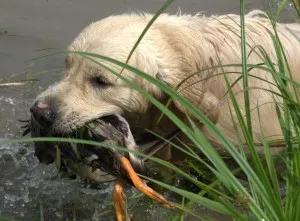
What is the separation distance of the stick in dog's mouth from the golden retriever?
12cm

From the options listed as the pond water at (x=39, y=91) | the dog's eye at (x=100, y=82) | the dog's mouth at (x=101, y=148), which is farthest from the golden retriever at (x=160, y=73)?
the pond water at (x=39, y=91)

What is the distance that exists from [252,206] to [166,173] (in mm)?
1628

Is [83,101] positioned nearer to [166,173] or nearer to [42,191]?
[166,173]

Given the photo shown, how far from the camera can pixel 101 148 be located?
10.9ft

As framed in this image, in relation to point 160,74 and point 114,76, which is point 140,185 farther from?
point 160,74

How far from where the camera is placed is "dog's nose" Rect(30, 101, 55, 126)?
3434mm

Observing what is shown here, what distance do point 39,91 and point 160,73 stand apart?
2.03 metres

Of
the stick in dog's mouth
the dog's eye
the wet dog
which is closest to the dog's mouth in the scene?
the stick in dog's mouth

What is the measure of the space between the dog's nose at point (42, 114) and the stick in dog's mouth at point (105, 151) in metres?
0.04

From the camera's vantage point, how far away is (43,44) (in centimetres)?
609

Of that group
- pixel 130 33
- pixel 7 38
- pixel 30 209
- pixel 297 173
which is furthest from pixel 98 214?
pixel 7 38

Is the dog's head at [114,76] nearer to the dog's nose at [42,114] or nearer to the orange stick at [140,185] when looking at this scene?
the dog's nose at [42,114]

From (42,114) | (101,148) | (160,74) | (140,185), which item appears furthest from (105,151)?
(160,74)

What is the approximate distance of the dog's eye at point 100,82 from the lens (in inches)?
144
